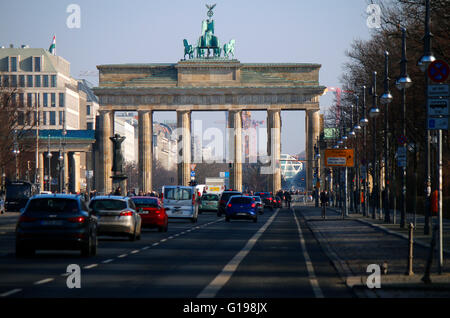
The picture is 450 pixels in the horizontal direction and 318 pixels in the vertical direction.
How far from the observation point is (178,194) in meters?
53.8

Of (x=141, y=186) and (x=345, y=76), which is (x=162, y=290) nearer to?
(x=345, y=76)

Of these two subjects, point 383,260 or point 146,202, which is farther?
point 146,202

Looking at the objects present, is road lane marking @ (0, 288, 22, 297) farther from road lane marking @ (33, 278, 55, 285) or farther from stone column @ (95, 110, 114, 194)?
stone column @ (95, 110, 114, 194)

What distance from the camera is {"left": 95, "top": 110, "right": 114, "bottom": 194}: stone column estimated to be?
132125 millimetres

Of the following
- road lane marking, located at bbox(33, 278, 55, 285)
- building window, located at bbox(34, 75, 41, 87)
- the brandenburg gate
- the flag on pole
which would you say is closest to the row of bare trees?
road lane marking, located at bbox(33, 278, 55, 285)

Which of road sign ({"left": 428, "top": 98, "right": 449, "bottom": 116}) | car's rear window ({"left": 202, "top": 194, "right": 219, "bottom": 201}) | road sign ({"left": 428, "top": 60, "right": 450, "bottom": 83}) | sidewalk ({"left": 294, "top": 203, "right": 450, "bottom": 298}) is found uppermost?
road sign ({"left": 428, "top": 60, "right": 450, "bottom": 83})

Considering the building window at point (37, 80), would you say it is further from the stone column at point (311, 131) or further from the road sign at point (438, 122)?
the road sign at point (438, 122)

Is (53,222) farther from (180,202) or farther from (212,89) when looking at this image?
(212,89)

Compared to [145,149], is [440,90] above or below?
below

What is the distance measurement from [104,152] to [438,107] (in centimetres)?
11636

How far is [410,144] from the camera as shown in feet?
209

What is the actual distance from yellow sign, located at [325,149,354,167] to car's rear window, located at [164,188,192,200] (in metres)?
8.54

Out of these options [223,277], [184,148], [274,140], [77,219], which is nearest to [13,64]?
[184,148]
